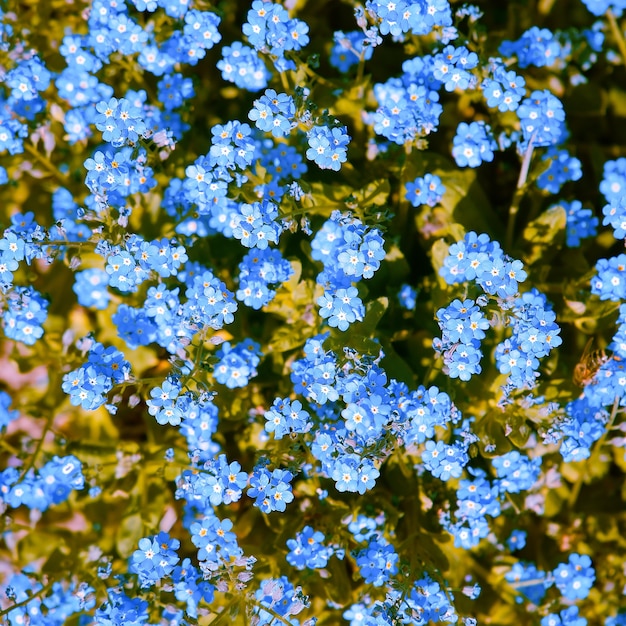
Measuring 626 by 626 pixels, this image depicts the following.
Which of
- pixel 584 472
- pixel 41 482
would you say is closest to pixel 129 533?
pixel 41 482

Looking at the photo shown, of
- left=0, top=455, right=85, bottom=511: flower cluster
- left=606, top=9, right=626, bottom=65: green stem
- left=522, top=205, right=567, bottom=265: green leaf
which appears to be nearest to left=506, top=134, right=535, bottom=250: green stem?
left=522, top=205, right=567, bottom=265: green leaf

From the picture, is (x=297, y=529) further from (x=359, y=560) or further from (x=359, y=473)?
(x=359, y=473)

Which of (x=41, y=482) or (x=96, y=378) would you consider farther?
(x=41, y=482)

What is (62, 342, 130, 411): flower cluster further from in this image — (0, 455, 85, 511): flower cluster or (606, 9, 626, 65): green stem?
(606, 9, 626, 65): green stem

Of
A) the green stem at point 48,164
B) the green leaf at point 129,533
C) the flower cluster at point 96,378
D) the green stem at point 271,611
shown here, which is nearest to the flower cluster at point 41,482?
the green leaf at point 129,533

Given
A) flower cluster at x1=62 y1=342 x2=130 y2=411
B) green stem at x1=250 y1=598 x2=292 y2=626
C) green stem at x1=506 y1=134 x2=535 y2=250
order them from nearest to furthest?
1. green stem at x1=250 y1=598 x2=292 y2=626
2. flower cluster at x1=62 y1=342 x2=130 y2=411
3. green stem at x1=506 y1=134 x2=535 y2=250

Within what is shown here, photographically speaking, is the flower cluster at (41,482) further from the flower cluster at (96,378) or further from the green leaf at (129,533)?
the flower cluster at (96,378)

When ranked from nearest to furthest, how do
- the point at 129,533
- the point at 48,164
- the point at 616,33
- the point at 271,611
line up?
1. the point at 271,611
2. the point at 129,533
3. the point at 48,164
4. the point at 616,33

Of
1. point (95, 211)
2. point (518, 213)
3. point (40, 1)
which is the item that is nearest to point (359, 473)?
point (95, 211)

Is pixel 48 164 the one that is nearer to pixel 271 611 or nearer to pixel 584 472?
pixel 271 611
